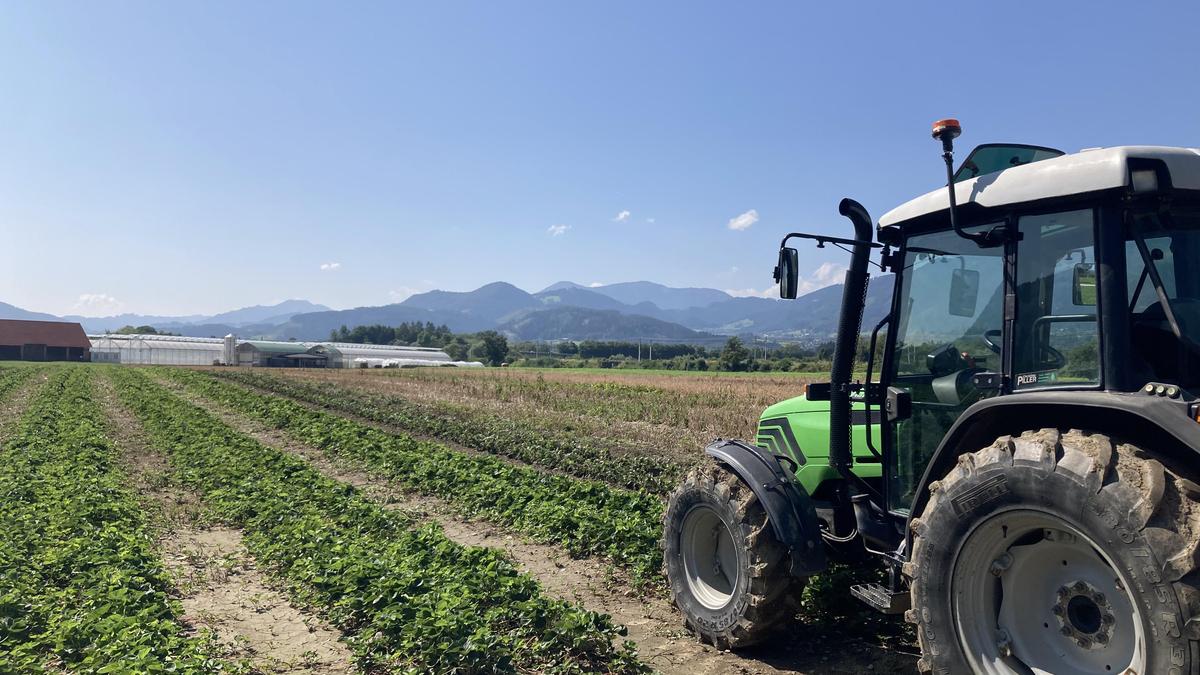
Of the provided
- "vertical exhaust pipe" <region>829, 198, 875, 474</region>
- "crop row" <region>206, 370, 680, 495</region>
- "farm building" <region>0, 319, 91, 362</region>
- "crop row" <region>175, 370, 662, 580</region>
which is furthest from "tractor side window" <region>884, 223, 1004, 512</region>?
"farm building" <region>0, 319, 91, 362</region>

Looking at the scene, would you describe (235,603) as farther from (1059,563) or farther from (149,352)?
(149,352)

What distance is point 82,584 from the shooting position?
614cm

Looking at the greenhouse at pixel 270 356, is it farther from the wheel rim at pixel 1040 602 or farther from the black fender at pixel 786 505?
the wheel rim at pixel 1040 602

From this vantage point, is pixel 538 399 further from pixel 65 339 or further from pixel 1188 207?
pixel 65 339

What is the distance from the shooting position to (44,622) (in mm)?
5371

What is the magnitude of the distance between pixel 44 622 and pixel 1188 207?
7448 millimetres

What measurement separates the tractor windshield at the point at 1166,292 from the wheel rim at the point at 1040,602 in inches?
33.7

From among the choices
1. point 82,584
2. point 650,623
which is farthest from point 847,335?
point 82,584

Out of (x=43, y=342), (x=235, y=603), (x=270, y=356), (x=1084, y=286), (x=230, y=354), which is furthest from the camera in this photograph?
(x=270, y=356)

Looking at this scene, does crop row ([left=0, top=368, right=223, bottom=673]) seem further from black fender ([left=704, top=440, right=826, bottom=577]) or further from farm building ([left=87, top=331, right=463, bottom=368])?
farm building ([left=87, top=331, right=463, bottom=368])

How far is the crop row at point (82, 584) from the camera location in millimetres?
4617

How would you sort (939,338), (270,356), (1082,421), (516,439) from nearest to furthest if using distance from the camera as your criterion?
1. (1082,421)
2. (939,338)
3. (516,439)
4. (270,356)

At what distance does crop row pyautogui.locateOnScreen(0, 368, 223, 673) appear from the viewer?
4.62 meters

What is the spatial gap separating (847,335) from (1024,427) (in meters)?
1.40
